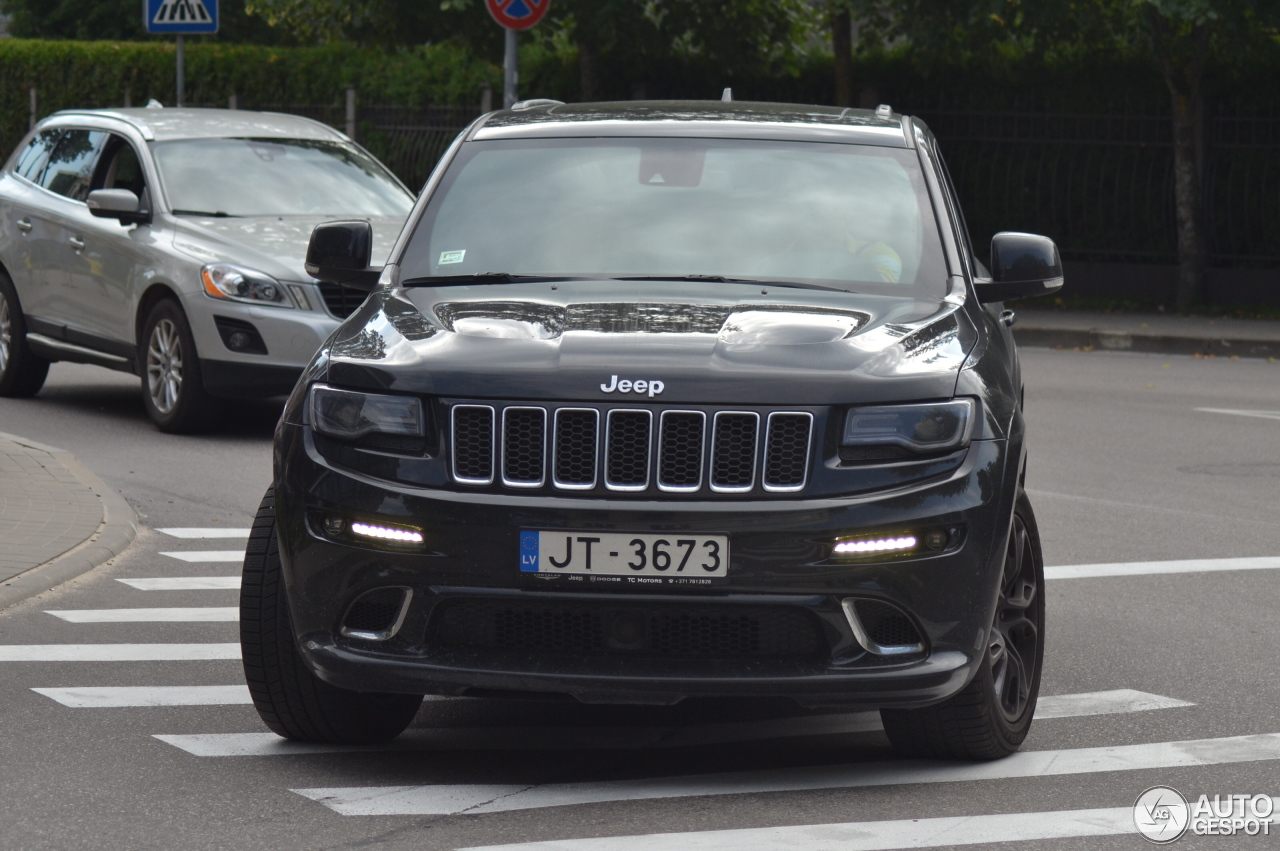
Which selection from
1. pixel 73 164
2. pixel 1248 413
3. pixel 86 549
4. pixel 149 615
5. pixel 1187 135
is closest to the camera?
pixel 149 615

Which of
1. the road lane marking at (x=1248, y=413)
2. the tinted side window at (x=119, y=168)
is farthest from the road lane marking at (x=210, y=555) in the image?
the road lane marking at (x=1248, y=413)

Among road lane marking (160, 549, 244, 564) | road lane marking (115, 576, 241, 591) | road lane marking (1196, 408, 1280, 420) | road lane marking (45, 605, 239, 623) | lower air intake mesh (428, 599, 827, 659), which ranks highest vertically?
lower air intake mesh (428, 599, 827, 659)

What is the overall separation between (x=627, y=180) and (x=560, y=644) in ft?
6.13

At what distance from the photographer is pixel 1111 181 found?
22.3 metres

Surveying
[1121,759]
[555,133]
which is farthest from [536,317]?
[1121,759]

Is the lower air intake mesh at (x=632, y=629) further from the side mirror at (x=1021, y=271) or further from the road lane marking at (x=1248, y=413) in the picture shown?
the road lane marking at (x=1248, y=413)

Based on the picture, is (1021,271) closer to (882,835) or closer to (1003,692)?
(1003,692)

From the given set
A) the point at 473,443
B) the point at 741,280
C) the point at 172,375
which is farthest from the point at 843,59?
the point at 473,443

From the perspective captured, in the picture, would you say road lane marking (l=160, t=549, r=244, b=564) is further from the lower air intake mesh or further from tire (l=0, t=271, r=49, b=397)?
tire (l=0, t=271, r=49, b=397)

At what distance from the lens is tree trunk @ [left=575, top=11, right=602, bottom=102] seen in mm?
23469

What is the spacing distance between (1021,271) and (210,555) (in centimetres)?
401

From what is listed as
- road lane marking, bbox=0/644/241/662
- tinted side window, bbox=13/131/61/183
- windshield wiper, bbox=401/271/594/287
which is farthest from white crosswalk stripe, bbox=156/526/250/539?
tinted side window, bbox=13/131/61/183

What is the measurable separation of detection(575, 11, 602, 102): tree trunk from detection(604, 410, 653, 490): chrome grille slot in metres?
19.1

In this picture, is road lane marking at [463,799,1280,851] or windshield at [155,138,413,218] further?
windshield at [155,138,413,218]
